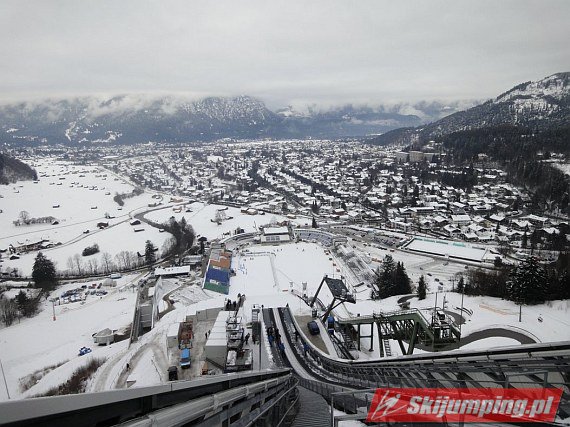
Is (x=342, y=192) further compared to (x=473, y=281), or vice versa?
(x=342, y=192)

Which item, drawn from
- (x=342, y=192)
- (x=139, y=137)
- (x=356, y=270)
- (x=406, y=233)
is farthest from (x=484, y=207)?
(x=139, y=137)

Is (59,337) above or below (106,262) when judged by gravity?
below

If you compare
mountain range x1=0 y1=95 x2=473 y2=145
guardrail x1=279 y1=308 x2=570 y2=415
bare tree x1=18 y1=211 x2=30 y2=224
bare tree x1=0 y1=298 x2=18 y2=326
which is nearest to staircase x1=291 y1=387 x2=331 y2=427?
guardrail x1=279 y1=308 x2=570 y2=415

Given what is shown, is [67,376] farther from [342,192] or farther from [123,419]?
[342,192]

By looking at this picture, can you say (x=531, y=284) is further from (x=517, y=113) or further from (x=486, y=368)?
(x=517, y=113)

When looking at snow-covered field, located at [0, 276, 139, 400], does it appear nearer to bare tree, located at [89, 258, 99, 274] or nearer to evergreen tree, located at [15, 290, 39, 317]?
evergreen tree, located at [15, 290, 39, 317]

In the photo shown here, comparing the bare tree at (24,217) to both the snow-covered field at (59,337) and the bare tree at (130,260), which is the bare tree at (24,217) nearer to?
the bare tree at (130,260)

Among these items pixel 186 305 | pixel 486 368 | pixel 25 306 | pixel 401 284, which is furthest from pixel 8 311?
pixel 486 368
